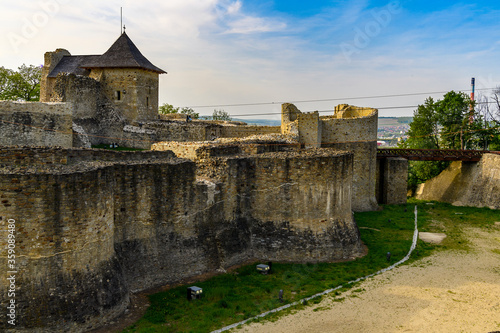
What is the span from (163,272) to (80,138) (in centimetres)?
982

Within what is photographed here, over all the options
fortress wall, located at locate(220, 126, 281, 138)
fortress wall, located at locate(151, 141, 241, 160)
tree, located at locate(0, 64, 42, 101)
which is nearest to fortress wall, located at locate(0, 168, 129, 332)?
fortress wall, located at locate(151, 141, 241, 160)

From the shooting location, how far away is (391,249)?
18.1m

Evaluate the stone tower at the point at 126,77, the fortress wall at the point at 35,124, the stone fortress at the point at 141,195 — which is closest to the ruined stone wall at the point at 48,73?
the stone tower at the point at 126,77

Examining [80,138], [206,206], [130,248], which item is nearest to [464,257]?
[206,206]

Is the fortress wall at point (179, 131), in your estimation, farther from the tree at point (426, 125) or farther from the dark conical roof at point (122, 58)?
the tree at point (426, 125)

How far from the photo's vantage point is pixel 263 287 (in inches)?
539

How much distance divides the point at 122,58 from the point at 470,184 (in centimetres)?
2425

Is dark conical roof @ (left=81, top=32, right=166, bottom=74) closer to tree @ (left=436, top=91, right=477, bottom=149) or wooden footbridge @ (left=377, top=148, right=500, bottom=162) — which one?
wooden footbridge @ (left=377, top=148, right=500, bottom=162)

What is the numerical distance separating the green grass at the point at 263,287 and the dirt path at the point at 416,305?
574 millimetres

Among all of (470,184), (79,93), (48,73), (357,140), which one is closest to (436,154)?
(470,184)

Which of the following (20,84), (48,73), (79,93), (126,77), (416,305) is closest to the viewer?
(416,305)

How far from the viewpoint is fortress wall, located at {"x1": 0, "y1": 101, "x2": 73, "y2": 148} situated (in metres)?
18.0

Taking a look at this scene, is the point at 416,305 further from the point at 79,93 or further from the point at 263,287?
the point at 79,93

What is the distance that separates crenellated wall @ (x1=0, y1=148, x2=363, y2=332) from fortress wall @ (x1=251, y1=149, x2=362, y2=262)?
4cm
